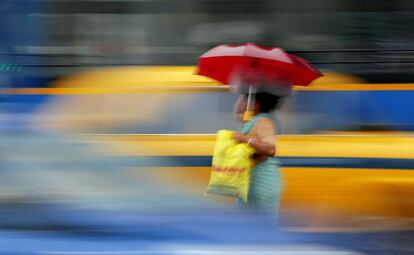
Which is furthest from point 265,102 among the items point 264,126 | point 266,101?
point 264,126

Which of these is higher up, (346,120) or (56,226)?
(346,120)

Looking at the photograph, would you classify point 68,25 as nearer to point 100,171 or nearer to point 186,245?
point 100,171

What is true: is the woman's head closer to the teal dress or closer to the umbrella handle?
the umbrella handle

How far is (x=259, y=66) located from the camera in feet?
14.8

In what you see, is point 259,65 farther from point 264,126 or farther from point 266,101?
point 264,126

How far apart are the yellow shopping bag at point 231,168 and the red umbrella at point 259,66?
0.28 meters

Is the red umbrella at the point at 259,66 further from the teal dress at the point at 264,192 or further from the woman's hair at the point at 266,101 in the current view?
the teal dress at the point at 264,192

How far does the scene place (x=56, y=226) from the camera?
252 cm

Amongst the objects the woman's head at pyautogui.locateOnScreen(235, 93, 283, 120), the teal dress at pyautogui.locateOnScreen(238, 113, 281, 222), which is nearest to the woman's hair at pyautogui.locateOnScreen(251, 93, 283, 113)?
the woman's head at pyautogui.locateOnScreen(235, 93, 283, 120)

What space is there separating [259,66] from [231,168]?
80 centimetres

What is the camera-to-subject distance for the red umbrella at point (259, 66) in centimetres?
444

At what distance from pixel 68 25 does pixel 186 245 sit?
575cm

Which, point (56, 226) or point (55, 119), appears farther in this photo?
point (55, 119)

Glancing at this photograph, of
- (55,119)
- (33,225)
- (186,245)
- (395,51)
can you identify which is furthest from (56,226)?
(395,51)
